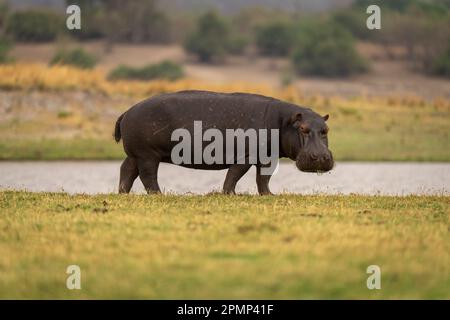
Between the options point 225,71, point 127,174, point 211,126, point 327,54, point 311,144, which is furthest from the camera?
point 225,71

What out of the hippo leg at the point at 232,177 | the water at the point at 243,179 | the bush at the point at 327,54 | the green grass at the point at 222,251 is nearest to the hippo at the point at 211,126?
the hippo leg at the point at 232,177

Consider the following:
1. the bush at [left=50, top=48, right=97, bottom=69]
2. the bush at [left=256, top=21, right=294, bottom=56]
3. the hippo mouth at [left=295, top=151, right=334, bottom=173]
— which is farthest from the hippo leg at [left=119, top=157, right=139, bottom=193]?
the bush at [left=256, top=21, right=294, bottom=56]

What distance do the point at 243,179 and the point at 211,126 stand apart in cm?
836

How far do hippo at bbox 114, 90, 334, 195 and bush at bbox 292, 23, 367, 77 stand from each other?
141 ft

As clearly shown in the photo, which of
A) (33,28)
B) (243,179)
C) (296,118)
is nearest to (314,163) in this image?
(296,118)

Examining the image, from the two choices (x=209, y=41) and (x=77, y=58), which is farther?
(x=209, y=41)

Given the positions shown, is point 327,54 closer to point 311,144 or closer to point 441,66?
point 441,66

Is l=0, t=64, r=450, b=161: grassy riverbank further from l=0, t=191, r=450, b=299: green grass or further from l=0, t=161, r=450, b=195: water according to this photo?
l=0, t=191, r=450, b=299: green grass

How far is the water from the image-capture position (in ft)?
61.1

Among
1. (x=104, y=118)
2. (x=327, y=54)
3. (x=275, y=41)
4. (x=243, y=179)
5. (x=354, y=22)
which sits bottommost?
(x=243, y=179)

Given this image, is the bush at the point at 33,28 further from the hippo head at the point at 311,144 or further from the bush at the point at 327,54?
the hippo head at the point at 311,144

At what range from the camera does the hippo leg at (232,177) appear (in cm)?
1388

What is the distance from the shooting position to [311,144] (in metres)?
13.5
